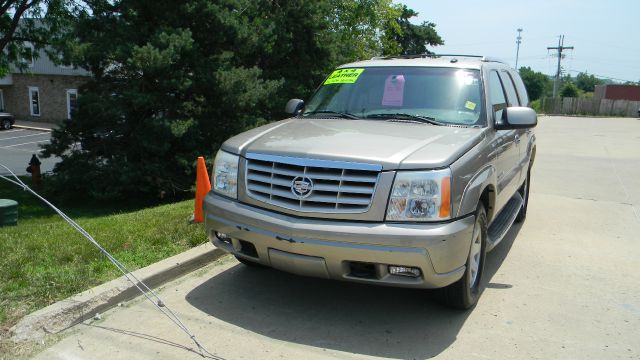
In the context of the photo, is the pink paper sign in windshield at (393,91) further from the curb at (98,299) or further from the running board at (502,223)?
the curb at (98,299)

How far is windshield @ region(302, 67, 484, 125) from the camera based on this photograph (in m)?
4.66

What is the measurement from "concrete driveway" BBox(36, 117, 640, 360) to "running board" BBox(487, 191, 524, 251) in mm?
411

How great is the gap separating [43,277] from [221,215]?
153 centimetres

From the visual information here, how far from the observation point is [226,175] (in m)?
→ 4.21

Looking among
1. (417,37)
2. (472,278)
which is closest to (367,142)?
(472,278)

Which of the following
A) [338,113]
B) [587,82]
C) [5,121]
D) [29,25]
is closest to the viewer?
[338,113]

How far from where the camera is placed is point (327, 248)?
11.7 feet

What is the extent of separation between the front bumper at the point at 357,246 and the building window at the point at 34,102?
4225 centimetres

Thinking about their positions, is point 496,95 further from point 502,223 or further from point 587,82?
point 587,82

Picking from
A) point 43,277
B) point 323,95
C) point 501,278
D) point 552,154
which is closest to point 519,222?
point 501,278

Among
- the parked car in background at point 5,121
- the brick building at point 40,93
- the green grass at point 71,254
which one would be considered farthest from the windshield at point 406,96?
the parked car in background at point 5,121

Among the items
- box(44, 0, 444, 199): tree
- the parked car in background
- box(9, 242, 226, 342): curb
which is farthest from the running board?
the parked car in background

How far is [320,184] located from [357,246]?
1.64 ft

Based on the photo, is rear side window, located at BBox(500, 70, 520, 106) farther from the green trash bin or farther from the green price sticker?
the green trash bin
